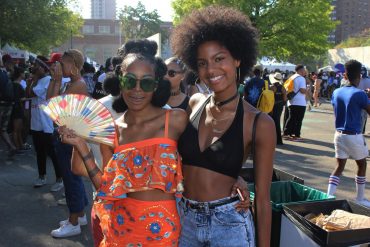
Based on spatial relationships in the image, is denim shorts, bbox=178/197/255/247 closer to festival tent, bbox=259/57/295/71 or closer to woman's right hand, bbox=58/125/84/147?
woman's right hand, bbox=58/125/84/147

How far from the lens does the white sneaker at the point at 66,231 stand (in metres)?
4.38

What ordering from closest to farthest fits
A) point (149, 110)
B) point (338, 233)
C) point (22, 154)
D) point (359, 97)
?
point (149, 110)
point (338, 233)
point (359, 97)
point (22, 154)

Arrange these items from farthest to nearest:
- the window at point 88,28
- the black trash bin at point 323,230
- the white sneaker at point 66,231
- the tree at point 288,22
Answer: the window at point 88,28, the tree at point 288,22, the white sneaker at point 66,231, the black trash bin at point 323,230

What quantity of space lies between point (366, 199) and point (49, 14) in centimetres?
2312

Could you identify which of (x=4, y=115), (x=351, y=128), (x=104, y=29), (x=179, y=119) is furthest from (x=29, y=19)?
(x=104, y=29)

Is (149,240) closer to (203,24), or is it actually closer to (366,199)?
(203,24)

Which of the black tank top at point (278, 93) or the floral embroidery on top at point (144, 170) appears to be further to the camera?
the black tank top at point (278, 93)

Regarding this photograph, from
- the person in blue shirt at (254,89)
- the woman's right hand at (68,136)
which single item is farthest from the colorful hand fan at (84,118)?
the person in blue shirt at (254,89)

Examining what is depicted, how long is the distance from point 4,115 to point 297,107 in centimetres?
705

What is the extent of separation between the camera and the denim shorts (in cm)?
204

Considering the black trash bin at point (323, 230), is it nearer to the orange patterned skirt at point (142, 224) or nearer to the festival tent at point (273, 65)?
Result: the orange patterned skirt at point (142, 224)

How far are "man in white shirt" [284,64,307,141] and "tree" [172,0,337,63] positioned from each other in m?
14.6

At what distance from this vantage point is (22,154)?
847 centimetres

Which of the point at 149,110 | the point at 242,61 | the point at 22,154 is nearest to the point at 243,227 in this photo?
the point at 149,110
